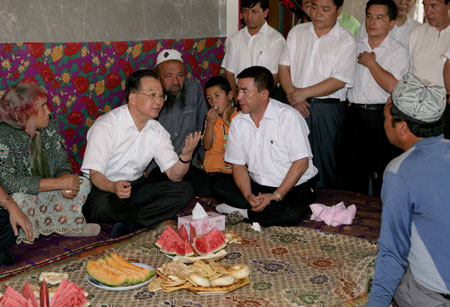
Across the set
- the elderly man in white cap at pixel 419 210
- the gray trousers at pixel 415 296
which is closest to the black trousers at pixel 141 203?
the gray trousers at pixel 415 296

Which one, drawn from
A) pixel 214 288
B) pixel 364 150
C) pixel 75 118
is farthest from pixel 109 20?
pixel 214 288

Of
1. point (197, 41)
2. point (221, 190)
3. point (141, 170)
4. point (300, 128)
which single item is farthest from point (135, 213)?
point (197, 41)

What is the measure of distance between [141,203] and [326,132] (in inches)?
74.8

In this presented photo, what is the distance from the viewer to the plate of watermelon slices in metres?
3.34

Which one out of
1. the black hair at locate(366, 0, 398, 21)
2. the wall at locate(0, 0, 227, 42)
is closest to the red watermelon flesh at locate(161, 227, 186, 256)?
the wall at locate(0, 0, 227, 42)

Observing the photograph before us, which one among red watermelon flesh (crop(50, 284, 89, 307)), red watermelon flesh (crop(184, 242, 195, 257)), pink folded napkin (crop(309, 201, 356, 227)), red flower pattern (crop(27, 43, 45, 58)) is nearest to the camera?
red watermelon flesh (crop(50, 284, 89, 307))

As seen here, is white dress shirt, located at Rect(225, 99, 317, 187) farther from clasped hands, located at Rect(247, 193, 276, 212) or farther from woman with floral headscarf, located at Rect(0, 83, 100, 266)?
woman with floral headscarf, located at Rect(0, 83, 100, 266)

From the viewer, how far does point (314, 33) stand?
4.83 meters

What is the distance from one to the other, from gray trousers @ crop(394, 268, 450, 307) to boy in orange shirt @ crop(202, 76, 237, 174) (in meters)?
2.57

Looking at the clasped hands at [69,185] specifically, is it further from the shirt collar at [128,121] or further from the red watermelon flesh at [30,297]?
the red watermelon flesh at [30,297]

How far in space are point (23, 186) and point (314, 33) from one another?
9.61 feet

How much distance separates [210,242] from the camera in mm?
3418

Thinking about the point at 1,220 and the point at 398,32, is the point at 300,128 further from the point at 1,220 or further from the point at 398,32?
the point at 1,220

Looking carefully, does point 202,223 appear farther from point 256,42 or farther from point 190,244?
point 256,42
